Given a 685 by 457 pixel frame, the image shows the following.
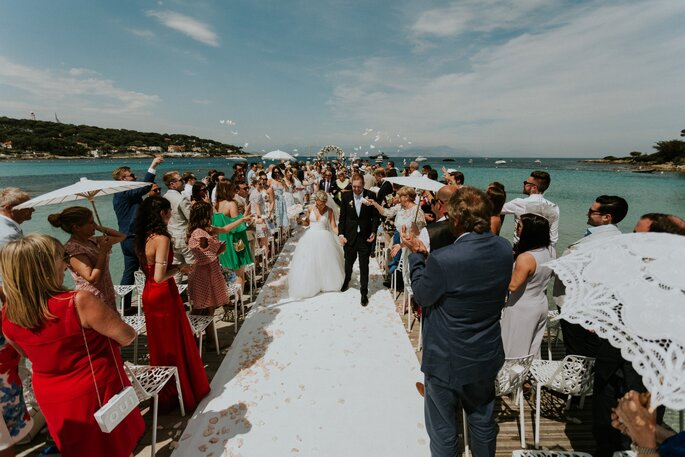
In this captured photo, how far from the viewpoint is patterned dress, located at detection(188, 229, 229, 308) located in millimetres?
4090

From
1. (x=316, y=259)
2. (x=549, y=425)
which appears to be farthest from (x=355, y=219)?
(x=549, y=425)

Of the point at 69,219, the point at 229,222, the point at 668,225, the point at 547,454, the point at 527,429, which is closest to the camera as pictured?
the point at 547,454

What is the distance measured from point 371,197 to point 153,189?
4.30m

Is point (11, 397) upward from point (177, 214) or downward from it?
downward

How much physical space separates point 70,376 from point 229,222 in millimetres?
3960

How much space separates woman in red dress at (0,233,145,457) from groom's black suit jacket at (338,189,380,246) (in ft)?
14.0

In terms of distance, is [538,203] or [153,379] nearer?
[153,379]

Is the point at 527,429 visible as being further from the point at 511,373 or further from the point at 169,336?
the point at 169,336

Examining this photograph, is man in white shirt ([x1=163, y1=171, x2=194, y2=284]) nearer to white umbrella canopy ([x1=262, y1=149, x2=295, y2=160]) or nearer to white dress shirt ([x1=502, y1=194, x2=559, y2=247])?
white dress shirt ([x1=502, y1=194, x2=559, y2=247])

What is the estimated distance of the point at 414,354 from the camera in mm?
4320

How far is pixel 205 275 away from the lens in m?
4.16

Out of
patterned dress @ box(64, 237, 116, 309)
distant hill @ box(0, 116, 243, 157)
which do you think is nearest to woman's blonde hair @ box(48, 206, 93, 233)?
patterned dress @ box(64, 237, 116, 309)

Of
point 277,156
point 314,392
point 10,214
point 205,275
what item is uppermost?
point 277,156

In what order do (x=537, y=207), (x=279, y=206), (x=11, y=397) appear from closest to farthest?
1. (x=11, y=397)
2. (x=537, y=207)
3. (x=279, y=206)
